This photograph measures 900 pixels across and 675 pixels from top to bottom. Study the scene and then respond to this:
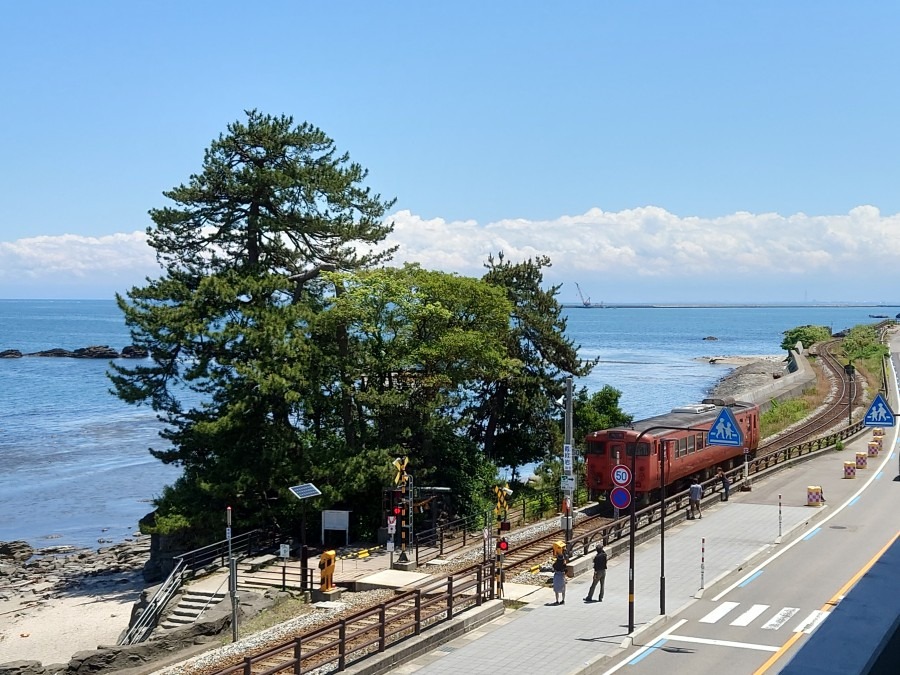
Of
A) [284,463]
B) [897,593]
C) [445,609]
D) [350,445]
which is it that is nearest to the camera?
[445,609]

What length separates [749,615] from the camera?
23.4 meters

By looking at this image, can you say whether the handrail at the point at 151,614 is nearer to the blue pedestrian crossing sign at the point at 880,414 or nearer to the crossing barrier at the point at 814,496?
the blue pedestrian crossing sign at the point at 880,414

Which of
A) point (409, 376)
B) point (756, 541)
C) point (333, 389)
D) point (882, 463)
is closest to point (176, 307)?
point (333, 389)

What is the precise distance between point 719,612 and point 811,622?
86.6 inches

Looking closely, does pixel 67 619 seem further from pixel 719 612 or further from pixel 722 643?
pixel 722 643

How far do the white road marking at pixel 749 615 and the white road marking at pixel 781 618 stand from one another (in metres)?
0.44

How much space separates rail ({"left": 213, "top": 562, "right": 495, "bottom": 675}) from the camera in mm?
18328

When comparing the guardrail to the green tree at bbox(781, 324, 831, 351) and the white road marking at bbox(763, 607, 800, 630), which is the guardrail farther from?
the green tree at bbox(781, 324, 831, 351)

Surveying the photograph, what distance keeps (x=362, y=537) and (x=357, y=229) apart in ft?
42.6

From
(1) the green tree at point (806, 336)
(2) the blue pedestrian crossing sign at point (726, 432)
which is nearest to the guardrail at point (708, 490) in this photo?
(2) the blue pedestrian crossing sign at point (726, 432)

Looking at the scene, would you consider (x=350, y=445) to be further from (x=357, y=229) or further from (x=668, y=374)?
(x=668, y=374)

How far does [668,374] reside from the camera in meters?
140

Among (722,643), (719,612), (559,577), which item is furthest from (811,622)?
(559,577)

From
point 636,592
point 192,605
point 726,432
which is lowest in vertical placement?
point 192,605
